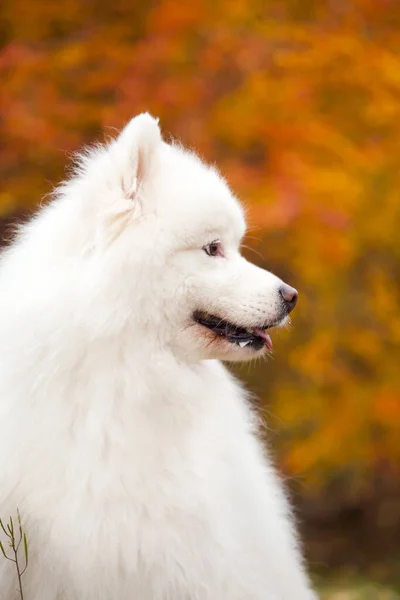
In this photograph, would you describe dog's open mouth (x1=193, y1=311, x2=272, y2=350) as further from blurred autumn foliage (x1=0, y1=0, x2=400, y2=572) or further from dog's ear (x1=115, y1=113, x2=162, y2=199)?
blurred autumn foliage (x1=0, y1=0, x2=400, y2=572)

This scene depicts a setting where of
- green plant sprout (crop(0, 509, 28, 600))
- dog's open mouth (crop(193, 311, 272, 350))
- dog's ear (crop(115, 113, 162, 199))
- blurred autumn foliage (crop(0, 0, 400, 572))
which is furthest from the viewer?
blurred autumn foliage (crop(0, 0, 400, 572))

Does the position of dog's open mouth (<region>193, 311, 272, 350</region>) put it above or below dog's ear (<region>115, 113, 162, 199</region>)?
below

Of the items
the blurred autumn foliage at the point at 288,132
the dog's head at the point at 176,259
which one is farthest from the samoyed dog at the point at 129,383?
the blurred autumn foliage at the point at 288,132

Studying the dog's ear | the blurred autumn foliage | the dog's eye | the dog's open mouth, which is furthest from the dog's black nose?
the blurred autumn foliage

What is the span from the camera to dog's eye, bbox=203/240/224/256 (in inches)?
125

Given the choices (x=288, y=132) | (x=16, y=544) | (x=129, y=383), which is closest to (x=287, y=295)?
(x=129, y=383)

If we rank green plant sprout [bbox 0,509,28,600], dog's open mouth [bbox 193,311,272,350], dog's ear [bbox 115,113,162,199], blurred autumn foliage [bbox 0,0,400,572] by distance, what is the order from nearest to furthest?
green plant sprout [bbox 0,509,28,600]
dog's ear [bbox 115,113,162,199]
dog's open mouth [bbox 193,311,272,350]
blurred autumn foliage [bbox 0,0,400,572]

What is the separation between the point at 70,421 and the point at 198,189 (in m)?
0.98

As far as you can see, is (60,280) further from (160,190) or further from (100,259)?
(160,190)

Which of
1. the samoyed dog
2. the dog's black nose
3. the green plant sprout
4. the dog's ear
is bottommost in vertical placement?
the green plant sprout

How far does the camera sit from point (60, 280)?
9.93ft

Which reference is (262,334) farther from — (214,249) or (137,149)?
(137,149)

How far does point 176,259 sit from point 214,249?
0.19 meters

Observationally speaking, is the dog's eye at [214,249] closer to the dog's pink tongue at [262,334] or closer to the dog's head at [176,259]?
the dog's head at [176,259]
